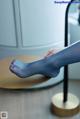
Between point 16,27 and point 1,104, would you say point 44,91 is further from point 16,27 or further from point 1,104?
point 16,27

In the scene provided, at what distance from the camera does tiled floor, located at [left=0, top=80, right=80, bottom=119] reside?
1483 millimetres

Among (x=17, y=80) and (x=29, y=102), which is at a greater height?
(x=17, y=80)

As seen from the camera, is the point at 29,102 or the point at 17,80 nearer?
the point at 17,80

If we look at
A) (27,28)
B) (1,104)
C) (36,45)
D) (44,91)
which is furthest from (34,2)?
(1,104)

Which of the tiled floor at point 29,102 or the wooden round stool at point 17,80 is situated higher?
the wooden round stool at point 17,80

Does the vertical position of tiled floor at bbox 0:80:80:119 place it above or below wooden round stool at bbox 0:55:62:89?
below

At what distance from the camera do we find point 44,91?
69.0 inches

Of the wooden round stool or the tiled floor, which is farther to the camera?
the tiled floor

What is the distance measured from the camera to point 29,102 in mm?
1619

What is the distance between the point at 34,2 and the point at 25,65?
0.98 m

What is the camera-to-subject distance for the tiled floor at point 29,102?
1483 mm

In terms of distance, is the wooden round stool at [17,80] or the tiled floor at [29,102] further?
the tiled floor at [29,102]

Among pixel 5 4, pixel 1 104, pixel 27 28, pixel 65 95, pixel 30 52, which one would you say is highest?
Result: pixel 5 4

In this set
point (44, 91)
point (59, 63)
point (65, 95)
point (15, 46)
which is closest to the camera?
point (59, 63)
